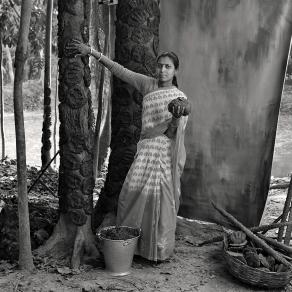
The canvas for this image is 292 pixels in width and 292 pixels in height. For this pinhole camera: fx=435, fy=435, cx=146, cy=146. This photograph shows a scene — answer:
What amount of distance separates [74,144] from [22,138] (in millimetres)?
589

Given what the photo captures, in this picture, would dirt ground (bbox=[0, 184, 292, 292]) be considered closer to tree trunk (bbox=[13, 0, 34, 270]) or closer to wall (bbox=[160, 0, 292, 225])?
tree trunk (bbox=[13, 0, 34, 270])

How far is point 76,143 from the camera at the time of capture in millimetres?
3971

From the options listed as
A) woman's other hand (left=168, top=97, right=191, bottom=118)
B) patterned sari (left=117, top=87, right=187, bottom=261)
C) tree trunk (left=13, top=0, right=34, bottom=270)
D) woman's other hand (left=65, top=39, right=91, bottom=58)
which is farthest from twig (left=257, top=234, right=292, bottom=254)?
woman's other hand (left=65, top=39, right=91, bottom=58)

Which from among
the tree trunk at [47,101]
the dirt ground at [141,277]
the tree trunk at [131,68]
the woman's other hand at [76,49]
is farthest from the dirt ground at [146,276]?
the tree trunk at [47,101]

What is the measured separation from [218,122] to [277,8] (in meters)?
1.34

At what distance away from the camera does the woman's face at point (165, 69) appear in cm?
383

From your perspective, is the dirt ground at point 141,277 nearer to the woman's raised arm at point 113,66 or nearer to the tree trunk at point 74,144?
the tree trunk at point 74,144

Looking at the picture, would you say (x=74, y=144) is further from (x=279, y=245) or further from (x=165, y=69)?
(x=279, y=245)

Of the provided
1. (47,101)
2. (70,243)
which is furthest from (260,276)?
(47,101)

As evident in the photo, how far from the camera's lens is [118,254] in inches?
146

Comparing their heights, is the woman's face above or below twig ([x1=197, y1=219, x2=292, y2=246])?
above

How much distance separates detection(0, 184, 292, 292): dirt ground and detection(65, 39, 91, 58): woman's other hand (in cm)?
188

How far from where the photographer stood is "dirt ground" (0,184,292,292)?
356cm

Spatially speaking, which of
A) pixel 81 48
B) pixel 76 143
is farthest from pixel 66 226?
pixel 81 48
